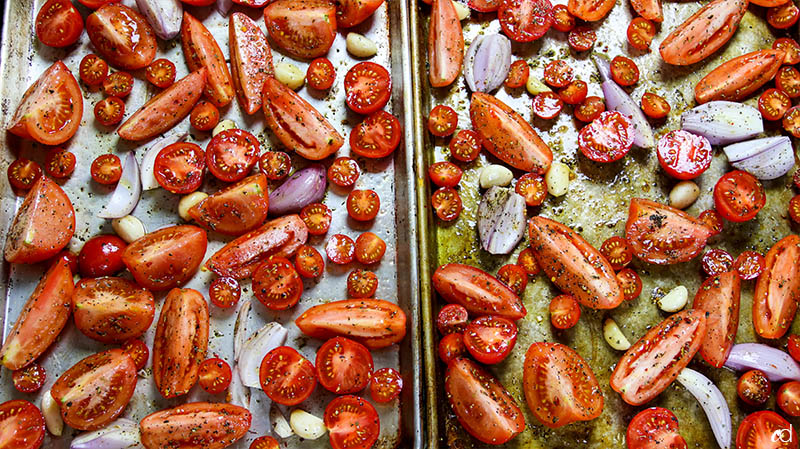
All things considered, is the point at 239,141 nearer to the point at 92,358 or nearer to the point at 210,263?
the point at 210,263

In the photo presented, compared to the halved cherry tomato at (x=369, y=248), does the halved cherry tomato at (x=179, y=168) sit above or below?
above

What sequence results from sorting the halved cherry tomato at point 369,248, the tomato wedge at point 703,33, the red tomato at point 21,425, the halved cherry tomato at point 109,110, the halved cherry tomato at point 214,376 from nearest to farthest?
1. the red tomato at point 21,425
2. the halved cherry tomato at point 214,376
3. the halved cherry tomato at point 369,248
4. the halved cherry tomato at point 109,110
5. the tomato wedge at point 703,33

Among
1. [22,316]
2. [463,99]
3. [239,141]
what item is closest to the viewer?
[22,316]

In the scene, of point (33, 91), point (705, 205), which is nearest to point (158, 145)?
point (33, 91)

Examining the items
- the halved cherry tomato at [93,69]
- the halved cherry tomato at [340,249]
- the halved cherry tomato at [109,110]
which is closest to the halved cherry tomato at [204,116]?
the halved cherry tomato at [109,110]

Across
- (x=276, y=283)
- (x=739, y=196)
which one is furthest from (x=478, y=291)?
(x=739, y=196)

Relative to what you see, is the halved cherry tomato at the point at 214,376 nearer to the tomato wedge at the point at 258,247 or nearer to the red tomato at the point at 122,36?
the tomato wedge at the point at 258,247

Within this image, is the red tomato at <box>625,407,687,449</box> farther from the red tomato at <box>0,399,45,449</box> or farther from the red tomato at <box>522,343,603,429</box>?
the red tomato at <box>0,399,45,449</box>
